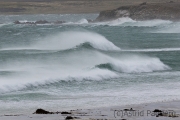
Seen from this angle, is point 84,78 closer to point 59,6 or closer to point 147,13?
point 147,13

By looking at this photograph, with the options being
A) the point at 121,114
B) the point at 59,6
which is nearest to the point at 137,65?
the point at 121,114

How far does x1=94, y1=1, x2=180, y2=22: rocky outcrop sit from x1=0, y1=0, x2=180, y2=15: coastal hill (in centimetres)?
4015

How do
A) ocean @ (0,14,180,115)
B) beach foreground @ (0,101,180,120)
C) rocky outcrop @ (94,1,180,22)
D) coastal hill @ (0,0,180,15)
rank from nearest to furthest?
beach foreground @ (0,101,180,120) < ocean @ (0,14,180,115) < rocky outcrop @ (94,1,180,22) < coastal hill @ (0,0,180,15)

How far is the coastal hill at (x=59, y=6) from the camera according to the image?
5891 inches

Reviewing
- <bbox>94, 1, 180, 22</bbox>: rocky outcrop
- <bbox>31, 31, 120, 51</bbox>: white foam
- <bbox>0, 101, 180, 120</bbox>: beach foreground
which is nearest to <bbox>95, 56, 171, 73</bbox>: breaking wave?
<bbox>31, 31, 120, 51</bbox>: white foam

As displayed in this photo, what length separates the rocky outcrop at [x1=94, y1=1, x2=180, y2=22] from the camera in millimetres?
98562

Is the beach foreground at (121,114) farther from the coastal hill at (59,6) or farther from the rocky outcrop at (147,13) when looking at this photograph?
the coastal hill at (59,6)

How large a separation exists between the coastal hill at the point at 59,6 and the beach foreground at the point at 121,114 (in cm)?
12791

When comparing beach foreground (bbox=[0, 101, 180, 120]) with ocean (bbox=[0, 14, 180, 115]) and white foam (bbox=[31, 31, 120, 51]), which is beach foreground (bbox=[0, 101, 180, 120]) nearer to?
ocean (bbox=[0, 14, 180, 115])

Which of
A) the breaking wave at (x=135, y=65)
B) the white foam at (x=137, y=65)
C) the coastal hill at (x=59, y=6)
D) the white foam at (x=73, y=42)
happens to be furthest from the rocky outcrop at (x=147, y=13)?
the breaking wave at (x=135, y=65)

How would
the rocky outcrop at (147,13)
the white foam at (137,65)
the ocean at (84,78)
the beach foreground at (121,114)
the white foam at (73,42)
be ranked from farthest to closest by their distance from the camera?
1. the rocky outcrop at (147,13)
2. the white foam at (73,42)
3. the white foam at (137,65)
4. the ocean at (84,78)
5. the beach foreground at (121,114)

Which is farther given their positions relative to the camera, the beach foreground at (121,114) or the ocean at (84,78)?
the ocean at (84,78)

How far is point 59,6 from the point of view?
515 ft

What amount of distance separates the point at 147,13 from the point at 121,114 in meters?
84.9
